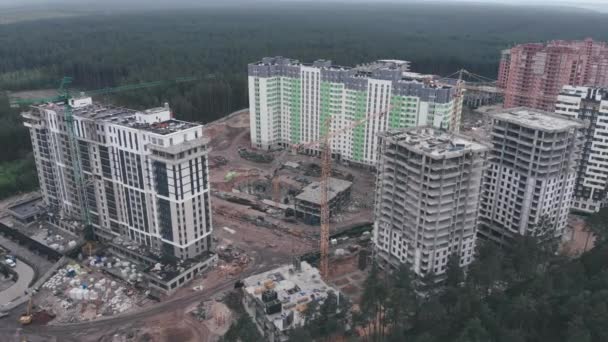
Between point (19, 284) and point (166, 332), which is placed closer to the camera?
point (166, 332)

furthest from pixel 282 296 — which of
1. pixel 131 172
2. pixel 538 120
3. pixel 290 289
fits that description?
pixel 538 120

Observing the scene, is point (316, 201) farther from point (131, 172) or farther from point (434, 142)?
point (131, 172)

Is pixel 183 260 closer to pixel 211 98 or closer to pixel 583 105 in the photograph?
pixel 583 105

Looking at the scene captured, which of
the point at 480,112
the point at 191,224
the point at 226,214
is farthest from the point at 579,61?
the point at 191,224

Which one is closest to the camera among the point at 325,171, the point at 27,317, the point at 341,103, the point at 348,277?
the point at 27,317

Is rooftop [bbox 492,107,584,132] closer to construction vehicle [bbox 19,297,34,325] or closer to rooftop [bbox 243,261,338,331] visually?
rooftop [bbox 243,261,338,331]

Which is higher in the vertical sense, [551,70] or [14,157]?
[551,70]

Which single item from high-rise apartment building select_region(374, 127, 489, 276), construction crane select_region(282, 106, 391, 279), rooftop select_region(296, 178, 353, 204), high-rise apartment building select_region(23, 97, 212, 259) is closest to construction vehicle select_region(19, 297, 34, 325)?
high-rise apartment building select_region(23, 97, 212, 259)
